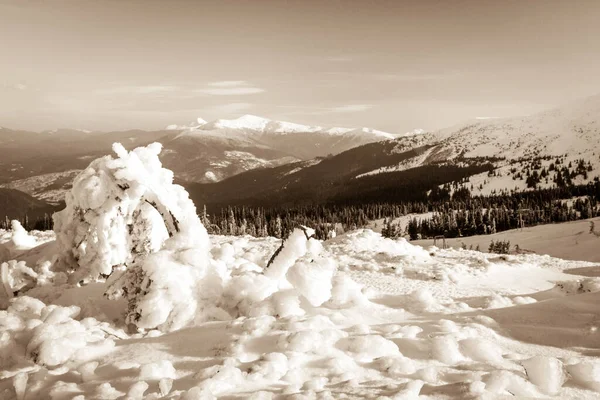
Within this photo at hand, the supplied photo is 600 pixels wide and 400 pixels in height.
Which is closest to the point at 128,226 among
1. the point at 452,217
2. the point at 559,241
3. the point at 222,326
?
the point at 222,326

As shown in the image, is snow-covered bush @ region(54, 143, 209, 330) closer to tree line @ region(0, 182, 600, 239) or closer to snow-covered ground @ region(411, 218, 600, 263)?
snow-covered ground @ region(411, 218, 600, 263)

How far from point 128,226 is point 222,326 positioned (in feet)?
20.7

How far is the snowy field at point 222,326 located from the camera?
5.66 m

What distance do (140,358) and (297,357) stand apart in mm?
2924

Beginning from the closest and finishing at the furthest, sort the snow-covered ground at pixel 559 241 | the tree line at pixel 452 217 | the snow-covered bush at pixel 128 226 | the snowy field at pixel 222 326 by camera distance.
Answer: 1. the snowy field at pixel 222 326
2. the snow-covered bush at pixel 128 226
3. the snow-covered ground at pixel 559 241
4. the tree line at pixel 452 217

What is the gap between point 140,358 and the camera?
6699 millimetres

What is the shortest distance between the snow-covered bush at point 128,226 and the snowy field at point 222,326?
1.7 inches

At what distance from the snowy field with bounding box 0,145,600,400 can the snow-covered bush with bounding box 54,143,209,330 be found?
0.04m

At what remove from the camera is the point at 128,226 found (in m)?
12.2

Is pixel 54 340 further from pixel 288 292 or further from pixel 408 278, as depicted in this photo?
pixel 408 278

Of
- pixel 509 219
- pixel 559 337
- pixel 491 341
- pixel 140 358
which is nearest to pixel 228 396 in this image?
pixel 140 358

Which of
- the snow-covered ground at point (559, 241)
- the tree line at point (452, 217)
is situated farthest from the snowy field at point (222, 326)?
the tree line at point (452, 217)

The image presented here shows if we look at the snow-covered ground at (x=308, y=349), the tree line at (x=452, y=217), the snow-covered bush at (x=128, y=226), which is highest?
the snow-covered bush at (x=128, y=226)

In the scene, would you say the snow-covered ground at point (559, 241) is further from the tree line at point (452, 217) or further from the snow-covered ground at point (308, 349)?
the snow-covered ground at point (308, 349)
